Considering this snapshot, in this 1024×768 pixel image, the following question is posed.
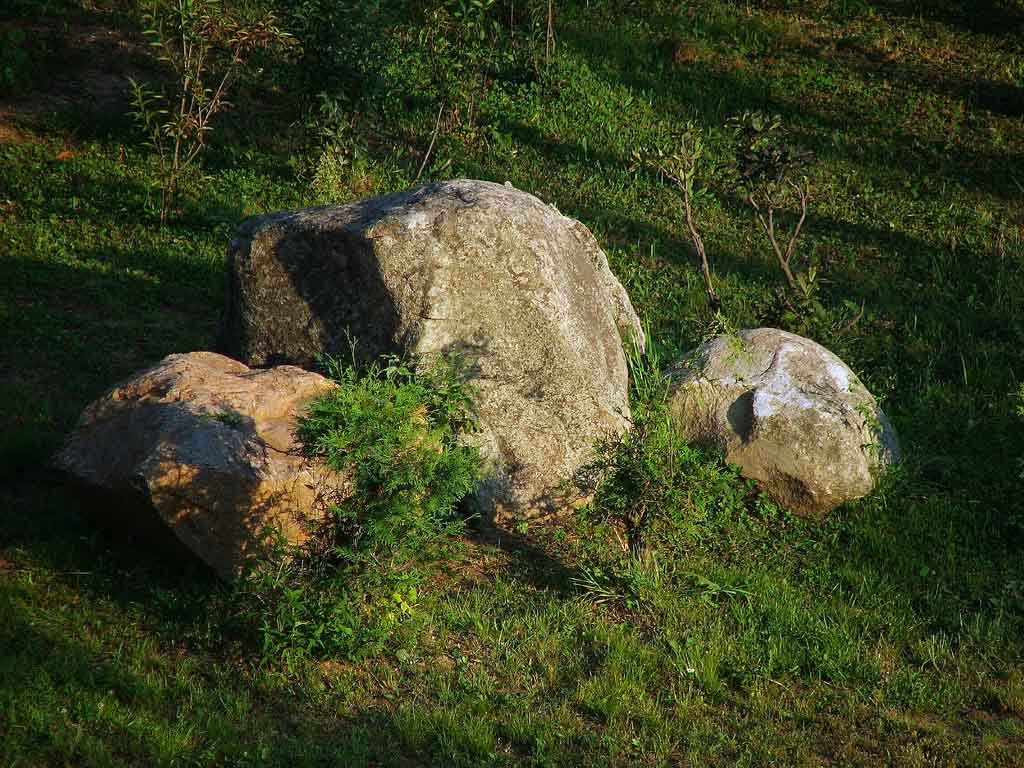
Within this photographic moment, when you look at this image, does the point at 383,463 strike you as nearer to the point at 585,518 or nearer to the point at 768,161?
the point at 585,518

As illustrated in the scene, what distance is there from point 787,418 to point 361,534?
9.04ft

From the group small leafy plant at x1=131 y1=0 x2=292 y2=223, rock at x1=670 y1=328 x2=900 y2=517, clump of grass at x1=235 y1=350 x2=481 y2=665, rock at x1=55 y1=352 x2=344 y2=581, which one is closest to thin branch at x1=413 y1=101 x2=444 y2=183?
small leafy plant at x1=131 y1=0 x2=292 y2=223

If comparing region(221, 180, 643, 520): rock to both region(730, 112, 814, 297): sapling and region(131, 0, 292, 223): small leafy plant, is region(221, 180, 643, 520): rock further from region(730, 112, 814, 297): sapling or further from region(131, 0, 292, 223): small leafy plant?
region(131, 0, 292, 223): small leafy plant

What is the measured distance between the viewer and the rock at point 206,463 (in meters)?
4.88

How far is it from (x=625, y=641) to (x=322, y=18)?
23.5 ft

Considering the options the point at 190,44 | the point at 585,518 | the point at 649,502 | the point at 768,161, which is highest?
the point at 190,44

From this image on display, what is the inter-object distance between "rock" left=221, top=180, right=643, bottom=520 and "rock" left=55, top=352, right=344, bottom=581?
2.93 ft

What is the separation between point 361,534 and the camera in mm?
4863

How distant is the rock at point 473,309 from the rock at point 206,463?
893 millimetres

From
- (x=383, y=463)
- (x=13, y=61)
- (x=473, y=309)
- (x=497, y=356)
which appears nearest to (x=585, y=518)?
(x=497, y=356)

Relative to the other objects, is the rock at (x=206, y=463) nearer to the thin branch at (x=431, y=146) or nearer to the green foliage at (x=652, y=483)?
the green foliage at (x=652, y=483)

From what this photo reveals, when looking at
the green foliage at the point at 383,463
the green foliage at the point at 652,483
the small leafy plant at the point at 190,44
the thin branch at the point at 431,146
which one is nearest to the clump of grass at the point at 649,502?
the green foliage at the point at 652,483

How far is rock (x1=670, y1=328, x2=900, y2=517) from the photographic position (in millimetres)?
6223

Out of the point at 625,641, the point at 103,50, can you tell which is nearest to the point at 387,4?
the point at 103,50
